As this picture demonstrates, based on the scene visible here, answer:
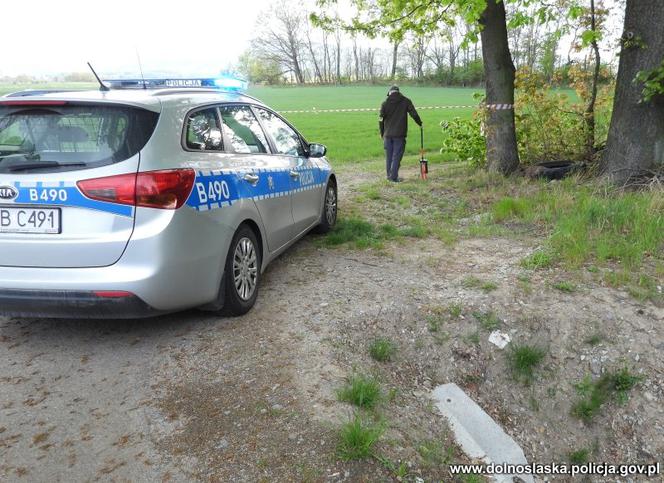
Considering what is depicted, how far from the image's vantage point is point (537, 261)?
4.92 meters

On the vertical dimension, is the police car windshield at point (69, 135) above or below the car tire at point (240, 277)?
above

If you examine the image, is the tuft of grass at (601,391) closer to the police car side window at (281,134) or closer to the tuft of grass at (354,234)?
the tuft of grass at (354,234)

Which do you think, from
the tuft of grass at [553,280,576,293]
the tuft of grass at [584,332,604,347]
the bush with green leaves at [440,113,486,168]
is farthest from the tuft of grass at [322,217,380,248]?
the bush with green leaves at [440,113,486,168]

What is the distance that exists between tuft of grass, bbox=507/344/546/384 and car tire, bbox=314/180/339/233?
304 cm

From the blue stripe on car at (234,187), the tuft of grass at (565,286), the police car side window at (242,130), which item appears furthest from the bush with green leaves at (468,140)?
the police car side window at (242,130)

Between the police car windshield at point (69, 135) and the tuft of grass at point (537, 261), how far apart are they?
11.7ft

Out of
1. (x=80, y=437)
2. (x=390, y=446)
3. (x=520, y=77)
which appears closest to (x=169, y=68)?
(x=80, y=437)

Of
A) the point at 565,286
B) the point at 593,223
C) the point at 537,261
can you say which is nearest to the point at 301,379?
the point at 565,286

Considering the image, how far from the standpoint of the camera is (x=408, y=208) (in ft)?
25.4

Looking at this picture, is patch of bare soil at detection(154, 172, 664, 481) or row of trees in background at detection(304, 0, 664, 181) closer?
patch of bare soil at detection(154, 172, 664, 481)

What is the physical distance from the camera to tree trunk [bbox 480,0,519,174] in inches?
360

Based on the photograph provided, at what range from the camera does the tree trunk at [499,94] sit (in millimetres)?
9141

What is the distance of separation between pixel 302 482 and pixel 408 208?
18.9ft

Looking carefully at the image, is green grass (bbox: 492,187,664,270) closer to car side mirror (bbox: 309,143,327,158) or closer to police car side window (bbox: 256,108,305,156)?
car side mirror (bbox: 309,143,327,158)
